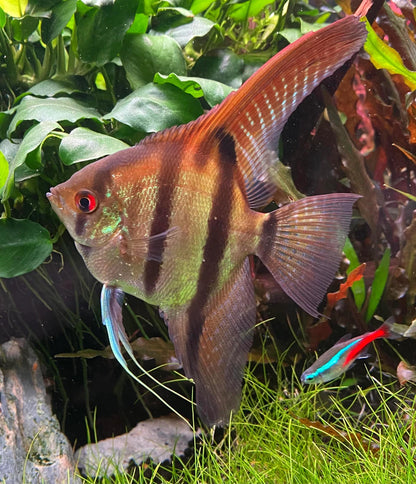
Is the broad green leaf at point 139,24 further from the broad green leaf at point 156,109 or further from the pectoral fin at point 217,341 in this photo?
the pectoral fin at point 217,341

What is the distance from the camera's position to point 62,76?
233 centimetres

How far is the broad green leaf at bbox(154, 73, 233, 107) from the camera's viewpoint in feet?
6.11

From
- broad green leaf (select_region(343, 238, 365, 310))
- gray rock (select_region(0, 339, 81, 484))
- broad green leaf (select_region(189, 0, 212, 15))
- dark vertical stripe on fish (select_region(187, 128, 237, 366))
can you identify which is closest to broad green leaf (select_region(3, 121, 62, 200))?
dark vertical stripe on fish (select_region(187, 128, 237, 366))

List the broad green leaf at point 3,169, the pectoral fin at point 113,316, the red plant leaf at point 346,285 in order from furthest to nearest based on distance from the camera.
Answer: the red plant leaf at point 346,285
the broad green leaf at point 3,169
the pectoral fin at point 113,316

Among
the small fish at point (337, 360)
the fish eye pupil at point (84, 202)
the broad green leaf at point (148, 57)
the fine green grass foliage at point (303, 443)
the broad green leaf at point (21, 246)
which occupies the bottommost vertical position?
the fine green grass foliage at point (303, 443)

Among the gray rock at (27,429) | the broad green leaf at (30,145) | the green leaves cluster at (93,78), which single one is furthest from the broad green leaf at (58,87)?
the gray rock at (27,429)

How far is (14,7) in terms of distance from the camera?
2.18 m

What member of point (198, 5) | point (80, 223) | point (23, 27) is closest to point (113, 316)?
point (80, 223)

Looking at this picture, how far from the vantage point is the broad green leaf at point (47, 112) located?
1835mm

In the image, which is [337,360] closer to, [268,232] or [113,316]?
[268,232]

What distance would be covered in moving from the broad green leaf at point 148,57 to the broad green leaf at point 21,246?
0.72 m

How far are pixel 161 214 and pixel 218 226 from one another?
0.41 ft

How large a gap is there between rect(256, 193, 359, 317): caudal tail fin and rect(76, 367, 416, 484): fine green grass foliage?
103cm

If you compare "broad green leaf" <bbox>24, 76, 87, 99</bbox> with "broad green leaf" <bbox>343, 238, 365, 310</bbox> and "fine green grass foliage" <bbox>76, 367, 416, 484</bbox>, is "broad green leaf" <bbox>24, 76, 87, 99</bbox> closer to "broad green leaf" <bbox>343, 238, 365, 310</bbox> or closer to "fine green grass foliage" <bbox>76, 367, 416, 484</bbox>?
"broad green leaf" <bbox>343, 238, 365, 310</bbox>
